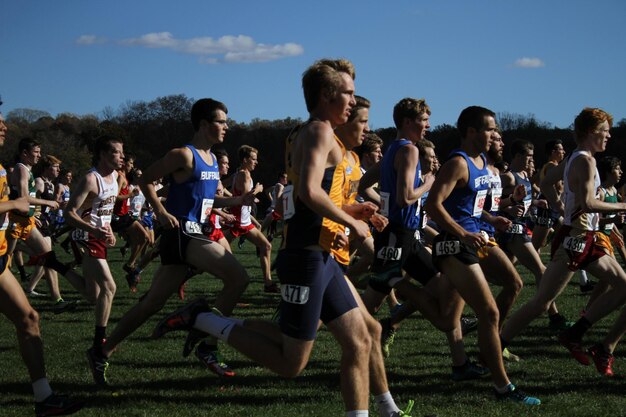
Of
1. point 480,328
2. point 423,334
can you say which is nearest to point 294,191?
point 480,328

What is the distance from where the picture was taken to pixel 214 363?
6.18 meters

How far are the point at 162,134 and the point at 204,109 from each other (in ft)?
230

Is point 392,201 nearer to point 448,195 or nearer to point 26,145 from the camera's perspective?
point 448,195

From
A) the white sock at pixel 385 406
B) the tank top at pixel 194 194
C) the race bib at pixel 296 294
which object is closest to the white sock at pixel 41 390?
the tank top at pixel 194 194

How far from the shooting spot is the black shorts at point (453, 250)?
539 cm

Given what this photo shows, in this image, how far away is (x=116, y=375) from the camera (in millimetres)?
6469

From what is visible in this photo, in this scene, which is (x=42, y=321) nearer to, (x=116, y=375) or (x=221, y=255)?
(x=116, y=375)

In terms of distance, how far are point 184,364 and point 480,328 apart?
2.93 meters

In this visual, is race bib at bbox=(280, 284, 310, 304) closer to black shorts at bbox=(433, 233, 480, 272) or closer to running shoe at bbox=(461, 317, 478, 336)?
black shorts at bbox=(433, 233, 480, 272)

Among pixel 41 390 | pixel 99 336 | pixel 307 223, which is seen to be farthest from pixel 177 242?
pixel 307 223

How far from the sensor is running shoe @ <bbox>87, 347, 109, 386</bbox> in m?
6.14

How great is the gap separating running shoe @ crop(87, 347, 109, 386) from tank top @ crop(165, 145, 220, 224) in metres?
1.32

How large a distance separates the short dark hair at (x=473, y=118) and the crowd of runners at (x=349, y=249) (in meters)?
0.01

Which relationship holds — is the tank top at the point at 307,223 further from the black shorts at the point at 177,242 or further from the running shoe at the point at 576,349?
the running shoe at the point at 576,349
